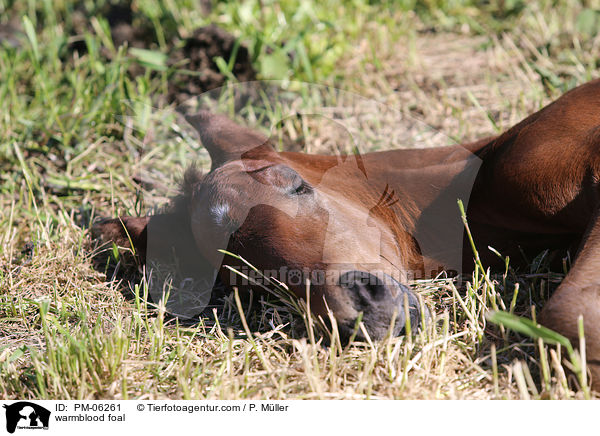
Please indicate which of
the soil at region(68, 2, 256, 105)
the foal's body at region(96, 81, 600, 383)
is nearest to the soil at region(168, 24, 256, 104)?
the soil at region(68, 2, 256, 105)

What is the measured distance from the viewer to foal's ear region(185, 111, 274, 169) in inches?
122

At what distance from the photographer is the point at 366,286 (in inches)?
92.0

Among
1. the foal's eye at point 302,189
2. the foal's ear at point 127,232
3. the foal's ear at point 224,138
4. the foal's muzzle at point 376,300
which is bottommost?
the foal's ear at point 127,232

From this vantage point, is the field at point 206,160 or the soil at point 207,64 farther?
the soil at point 207,64

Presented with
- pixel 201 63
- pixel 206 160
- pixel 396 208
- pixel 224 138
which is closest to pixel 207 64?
pixel 201 63

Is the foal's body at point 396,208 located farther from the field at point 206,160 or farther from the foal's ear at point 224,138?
the field at point 206,160

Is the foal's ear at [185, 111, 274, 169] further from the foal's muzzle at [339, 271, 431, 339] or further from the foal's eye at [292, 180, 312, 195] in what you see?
the foal's muzzle at [339, 271, 431, 339]

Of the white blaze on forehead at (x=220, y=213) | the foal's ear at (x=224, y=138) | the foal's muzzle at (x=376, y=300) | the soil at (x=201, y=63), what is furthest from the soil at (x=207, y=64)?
the foal's muzzle at (x=376, y=300)

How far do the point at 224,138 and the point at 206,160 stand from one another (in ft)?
3.58

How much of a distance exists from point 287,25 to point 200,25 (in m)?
0.77
